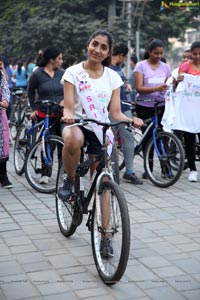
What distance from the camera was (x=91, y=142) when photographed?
4.61 meters

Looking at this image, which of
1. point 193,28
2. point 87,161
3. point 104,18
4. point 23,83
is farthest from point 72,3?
point 87,161

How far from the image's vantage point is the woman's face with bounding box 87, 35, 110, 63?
4516 mm

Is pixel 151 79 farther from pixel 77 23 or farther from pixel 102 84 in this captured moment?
pixel 77 23

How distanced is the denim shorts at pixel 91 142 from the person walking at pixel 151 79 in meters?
2.90

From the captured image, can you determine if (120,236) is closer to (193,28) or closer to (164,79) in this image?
(164,79)

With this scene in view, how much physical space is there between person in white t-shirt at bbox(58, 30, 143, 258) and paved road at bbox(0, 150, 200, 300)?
785mm

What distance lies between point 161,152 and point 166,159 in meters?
0.12

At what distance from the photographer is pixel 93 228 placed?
13.7 ft

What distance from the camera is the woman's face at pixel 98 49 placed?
4.52m

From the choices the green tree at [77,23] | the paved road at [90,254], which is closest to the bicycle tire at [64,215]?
the paved road at [90,254]

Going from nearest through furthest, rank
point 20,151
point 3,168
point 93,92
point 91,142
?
point 93,92, point 91,142, point 3,168, point 20,151

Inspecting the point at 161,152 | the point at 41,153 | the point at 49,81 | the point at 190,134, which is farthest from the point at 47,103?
the point at 190,134

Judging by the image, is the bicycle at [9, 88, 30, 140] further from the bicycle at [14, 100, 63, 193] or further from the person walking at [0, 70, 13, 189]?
the person walking at [0, 70, 13, 189]

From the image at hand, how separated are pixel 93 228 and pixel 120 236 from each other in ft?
1.03
